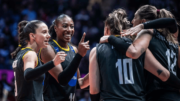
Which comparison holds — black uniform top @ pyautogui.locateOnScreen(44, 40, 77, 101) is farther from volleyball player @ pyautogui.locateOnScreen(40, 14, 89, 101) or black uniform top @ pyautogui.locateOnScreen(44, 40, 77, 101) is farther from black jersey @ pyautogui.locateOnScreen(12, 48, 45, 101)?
black jersey @ pyautogui.locateOnScreen(12, 48, 45, 101)

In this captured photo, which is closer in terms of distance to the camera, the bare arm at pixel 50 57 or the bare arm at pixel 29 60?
the bare arm at pixel 29 60

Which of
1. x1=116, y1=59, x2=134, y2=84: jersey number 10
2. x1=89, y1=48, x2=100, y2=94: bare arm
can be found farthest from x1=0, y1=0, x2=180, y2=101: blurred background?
x1=116, y1=59, x2=134, y2=84: jersey number 10

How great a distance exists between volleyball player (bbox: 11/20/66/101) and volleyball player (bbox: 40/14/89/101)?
0.82ft

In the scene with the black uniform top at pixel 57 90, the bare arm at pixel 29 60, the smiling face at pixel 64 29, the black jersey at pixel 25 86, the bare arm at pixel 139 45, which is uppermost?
the smiling face at pixel 64 29

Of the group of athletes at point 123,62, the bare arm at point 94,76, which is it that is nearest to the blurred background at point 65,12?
the group of athletes at point 123,62

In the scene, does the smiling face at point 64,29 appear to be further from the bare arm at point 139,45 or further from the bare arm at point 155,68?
the bare arm at point 155,68

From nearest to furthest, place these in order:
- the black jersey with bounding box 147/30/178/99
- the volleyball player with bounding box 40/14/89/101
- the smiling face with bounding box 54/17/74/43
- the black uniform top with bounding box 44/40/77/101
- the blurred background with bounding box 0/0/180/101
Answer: the black jersey with bounding box 147/30/178/99, the volleyball player with bounding box 40/14/89/101, the black uniform top with bounding box 44/40/77/101, the smiling face with bounding box 54/17/74/43, the blurred background with bounding box 0/0/180/101

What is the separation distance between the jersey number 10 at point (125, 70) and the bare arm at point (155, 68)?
0.21 meters

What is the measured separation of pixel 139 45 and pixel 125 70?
1.02 ft

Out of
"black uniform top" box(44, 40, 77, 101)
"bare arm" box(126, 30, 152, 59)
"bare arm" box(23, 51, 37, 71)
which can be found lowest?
"black uniform top" box(44, 40, 77, 101)

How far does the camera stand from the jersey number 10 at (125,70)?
245cm

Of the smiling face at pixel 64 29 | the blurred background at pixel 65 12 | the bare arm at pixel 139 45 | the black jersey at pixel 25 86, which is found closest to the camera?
the bare arm at pixel 139 45

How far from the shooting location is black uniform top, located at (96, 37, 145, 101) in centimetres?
241

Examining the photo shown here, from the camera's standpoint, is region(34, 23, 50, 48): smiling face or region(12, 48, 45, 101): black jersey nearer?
region(12, 48, 45, 101): black jersey
